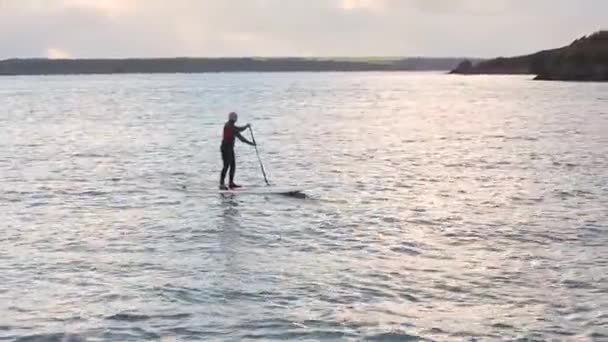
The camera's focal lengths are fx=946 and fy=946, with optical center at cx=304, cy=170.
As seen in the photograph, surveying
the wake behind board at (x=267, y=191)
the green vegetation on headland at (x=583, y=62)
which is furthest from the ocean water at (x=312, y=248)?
the green vegetation on headland at (x=583, y=62)

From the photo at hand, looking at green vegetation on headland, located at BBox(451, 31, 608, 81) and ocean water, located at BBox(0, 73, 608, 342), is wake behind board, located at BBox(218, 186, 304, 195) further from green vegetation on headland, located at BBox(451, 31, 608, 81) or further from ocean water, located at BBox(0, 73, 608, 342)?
green vegetation on headland, located at BBox(451, 31, 608, 81)

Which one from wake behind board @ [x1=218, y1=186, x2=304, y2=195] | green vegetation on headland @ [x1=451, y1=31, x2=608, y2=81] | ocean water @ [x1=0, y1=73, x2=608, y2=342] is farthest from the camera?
green vegetation on headland @ [x1=451, y1=31, x2=608, y2=81]

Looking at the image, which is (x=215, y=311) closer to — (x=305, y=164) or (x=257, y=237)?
(x=257, y=237)

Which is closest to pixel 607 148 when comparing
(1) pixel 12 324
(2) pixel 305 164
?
(2) pixel 305 164

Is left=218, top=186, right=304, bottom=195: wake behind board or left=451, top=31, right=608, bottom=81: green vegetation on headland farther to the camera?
left=451, top=31, right=608, bottom=81: green vegetation on headland

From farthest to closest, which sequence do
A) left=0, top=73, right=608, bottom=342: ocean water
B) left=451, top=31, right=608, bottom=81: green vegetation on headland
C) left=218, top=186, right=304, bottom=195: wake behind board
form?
left=451, top=31, right=608, bottom=81: green vegetation on headland, left=218, top=186, right=304, bottom=195: wake behind board, left=0, top=73, right=608, bottom=342: ocean water

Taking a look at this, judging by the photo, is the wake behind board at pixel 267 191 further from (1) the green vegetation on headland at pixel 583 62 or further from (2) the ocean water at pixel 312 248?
(1) the green vegetation on headland at pixel 583 62

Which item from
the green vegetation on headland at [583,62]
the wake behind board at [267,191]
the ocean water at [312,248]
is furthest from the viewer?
the green vegetation on headland at [583,62]

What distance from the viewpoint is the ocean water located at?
42.0ft

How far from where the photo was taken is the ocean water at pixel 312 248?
42.0 ft

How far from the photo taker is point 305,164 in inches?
1421

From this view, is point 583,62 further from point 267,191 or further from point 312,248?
point 312,248

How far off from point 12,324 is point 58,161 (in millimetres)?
25659

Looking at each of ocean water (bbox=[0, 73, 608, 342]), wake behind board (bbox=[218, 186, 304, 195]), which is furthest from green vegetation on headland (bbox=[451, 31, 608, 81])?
wake behind board (bbox=[218, 186, 304, 195])
